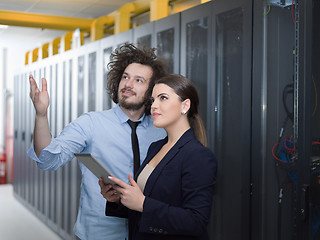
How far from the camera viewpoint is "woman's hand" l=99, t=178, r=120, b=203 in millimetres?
1694

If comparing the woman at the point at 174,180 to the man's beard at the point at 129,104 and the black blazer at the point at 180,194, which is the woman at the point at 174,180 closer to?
the black blazer at the point at 180,194

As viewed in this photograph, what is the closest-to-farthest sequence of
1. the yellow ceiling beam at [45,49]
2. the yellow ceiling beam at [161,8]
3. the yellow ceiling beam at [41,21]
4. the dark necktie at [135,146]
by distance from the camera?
the dark necktie at [135,146] → the yellow ceiling beam at [161,8] → the yellow ceiling beam at [41,21] → the yellow ceiling beam at [45,49]

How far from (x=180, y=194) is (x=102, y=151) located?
0.69 metres

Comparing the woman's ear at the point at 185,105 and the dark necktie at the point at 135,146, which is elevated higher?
the woman's ear at the point at 185,105

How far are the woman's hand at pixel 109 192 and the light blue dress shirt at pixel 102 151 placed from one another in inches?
13.1

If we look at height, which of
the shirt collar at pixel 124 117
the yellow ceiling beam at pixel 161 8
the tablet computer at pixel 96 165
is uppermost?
the yellow ceiling beam at pixel 161 8

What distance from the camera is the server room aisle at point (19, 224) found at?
487 cm

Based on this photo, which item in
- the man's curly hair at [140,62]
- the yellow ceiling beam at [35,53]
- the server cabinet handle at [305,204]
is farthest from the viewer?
the yellow ceiling beam at [35,53]

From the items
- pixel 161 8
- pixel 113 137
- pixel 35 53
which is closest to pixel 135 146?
pixel 113 137

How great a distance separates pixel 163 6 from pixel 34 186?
350 cm

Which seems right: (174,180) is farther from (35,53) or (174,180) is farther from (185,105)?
(35,53)

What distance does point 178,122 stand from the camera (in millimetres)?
1702

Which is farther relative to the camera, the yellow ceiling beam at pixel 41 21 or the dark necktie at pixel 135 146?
the yellow ceiling beam at pixel 41 21

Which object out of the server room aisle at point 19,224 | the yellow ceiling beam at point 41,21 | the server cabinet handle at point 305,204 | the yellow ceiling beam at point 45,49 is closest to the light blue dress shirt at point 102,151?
the server cabinet handle at point 305,204
